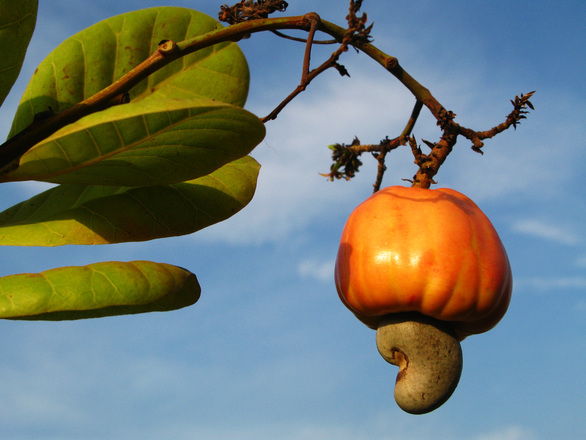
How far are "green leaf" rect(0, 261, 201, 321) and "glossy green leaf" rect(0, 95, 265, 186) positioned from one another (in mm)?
171

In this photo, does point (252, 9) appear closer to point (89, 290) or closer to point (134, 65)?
point (134, 65)

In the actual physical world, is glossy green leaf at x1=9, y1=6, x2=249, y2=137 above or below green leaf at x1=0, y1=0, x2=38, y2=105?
above

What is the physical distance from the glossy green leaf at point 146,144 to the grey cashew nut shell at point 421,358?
26.1 inches

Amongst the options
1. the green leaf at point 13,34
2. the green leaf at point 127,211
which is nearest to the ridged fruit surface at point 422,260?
the green leaf at point 127,211

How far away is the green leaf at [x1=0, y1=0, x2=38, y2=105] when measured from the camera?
1.05m

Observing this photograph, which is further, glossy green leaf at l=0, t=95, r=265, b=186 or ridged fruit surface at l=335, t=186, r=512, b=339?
ridged fruit surface at l=335, t=186, r=512, b=339

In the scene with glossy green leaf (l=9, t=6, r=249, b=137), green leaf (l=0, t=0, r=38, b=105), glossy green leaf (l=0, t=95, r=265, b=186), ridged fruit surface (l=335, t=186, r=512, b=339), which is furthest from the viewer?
ridged fruit surface (l=335, t=186, r=512, b=339)

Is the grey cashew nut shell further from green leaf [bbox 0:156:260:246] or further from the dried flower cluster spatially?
the dried flower cluster

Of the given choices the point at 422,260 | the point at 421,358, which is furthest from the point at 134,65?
the point at 421,358

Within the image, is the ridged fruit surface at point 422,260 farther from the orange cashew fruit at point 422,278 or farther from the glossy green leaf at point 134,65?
the glossy green leaf at point 134,65

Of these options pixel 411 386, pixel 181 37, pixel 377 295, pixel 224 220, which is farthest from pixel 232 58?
pixel 411 386

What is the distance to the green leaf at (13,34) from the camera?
105cm

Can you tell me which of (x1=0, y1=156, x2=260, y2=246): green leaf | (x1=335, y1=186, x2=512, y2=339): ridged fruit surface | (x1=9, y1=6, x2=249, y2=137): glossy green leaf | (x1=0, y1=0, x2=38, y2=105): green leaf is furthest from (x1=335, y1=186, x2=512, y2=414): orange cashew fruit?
(x1=0, y1=0, x2=38, y2=105): green leaf

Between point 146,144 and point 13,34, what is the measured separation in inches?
12.5
